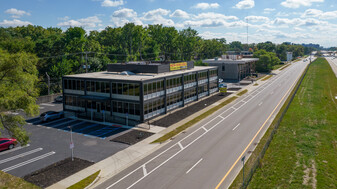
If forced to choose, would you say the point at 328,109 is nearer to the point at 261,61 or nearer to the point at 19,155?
the point at 19,155

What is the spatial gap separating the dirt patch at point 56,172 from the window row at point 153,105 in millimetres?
15566

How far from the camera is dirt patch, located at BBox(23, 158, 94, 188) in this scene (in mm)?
22359

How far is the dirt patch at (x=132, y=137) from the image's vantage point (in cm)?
3212

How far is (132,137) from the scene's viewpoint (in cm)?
3356

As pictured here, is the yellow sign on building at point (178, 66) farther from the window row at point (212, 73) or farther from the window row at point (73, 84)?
the window row at point (73, 84)

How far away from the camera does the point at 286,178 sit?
21312 mm

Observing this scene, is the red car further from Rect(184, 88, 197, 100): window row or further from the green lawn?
Rect(184, 88, 197, 100): window row

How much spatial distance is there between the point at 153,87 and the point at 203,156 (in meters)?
17.8

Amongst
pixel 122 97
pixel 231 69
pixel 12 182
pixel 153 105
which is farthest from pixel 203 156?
pixel 231 69

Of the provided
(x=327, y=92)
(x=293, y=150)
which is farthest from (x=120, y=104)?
(x=327, y=92)

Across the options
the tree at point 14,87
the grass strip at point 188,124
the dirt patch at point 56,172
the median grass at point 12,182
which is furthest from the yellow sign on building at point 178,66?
the median grass at point 12,182

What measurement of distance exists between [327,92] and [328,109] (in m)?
22.8

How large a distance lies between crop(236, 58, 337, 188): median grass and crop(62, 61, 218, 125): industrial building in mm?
19311

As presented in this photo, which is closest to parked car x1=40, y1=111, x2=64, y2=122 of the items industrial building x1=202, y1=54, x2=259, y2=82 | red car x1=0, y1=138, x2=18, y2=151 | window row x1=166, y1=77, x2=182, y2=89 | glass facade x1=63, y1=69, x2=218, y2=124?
glass facade x1=63, y1=69, x2=218, y2=124
